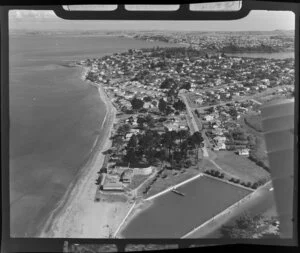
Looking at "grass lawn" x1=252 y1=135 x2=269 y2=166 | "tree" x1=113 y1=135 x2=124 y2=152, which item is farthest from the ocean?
"grass lawn" x1=252 y1=135 x2=269 y2=166

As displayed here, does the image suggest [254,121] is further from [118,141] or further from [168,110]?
[118,141]

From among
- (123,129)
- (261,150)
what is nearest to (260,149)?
(261,150)

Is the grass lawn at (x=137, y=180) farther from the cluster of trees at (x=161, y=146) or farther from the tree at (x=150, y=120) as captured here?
the tree at (x=150, y=120)

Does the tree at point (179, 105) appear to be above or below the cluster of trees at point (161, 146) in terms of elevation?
above

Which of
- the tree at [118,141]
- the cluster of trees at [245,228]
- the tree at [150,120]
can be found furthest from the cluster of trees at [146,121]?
the cluster of trees at [245,228]

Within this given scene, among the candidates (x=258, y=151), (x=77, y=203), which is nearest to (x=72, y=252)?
(x=77, y=203)

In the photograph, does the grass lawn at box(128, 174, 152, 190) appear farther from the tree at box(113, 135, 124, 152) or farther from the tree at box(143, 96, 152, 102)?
the tree at box(143, 96, 152, 102)
